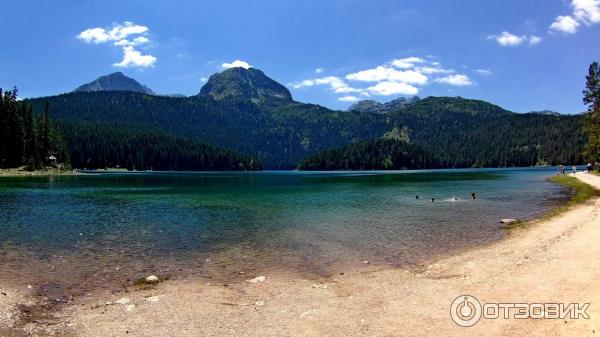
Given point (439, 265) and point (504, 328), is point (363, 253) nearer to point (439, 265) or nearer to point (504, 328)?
point (439, 265)

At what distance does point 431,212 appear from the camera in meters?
56.4

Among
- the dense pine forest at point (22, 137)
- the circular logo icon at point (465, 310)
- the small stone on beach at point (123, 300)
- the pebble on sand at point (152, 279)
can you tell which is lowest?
the pebble on sand at point (152, 279)

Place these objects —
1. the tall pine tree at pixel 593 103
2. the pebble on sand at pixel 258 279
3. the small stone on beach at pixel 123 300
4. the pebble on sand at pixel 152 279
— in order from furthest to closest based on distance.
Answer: the tall pine tree at pixel 593 103, the pebble on sand at pixel 258 279, the pebble on sand at pixel 152 279, the small stone on beach at pixel 123 300

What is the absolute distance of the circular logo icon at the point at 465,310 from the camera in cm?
1599

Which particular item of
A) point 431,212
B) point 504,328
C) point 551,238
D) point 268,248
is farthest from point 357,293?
point 431,212

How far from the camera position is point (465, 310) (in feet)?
56.7

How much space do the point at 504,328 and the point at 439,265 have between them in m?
12.4

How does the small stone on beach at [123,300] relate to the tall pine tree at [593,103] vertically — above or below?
below

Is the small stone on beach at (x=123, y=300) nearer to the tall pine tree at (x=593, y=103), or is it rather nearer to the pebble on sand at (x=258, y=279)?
the pebble on sand at (x=258, y=279)

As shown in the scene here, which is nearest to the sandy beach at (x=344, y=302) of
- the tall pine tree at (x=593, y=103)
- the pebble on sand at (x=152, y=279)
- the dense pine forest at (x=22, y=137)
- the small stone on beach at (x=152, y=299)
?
the small stone on beach at (x=152, y=299)

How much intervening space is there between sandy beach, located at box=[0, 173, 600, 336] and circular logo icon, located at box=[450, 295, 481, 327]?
11.8 inches

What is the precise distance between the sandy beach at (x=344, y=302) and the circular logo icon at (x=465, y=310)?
300 millimetres

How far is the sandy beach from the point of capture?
1575cm

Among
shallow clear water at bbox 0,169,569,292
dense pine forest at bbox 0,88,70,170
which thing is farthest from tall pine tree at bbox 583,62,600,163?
dense pine forest at bbox 0,88,70,170
